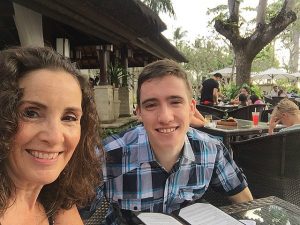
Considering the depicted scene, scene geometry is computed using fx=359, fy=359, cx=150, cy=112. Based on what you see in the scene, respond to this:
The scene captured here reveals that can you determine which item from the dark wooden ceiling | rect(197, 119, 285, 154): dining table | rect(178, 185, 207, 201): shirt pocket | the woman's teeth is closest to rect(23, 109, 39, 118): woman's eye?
the woman's teeth

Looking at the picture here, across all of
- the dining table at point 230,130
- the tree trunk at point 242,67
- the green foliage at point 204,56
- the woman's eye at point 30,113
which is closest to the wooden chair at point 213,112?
the dining table at point 230,130

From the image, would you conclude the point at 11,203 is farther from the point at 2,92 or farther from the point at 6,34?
the point at 6,34

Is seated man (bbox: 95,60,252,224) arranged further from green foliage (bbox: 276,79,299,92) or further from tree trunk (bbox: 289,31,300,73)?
tree trunk (bbox: 289,31,300,73)

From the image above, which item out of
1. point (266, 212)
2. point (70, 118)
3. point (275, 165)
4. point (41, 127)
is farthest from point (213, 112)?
point (41, 127)

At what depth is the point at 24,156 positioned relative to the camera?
1069 millimetres

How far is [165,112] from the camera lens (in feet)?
5.22

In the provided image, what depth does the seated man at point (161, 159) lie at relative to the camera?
1.61m

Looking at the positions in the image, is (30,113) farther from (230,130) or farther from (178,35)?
(178,35)

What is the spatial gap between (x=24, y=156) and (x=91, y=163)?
1.25 feet

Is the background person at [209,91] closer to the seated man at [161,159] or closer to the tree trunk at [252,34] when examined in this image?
the tree trunk at [252,34]

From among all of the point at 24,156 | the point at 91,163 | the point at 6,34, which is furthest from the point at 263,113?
the point at 24,156

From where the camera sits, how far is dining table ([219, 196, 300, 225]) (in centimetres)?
143

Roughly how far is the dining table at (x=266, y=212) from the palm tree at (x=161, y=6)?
18566mm

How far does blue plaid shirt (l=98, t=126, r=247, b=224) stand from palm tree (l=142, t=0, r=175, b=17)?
18360mm
